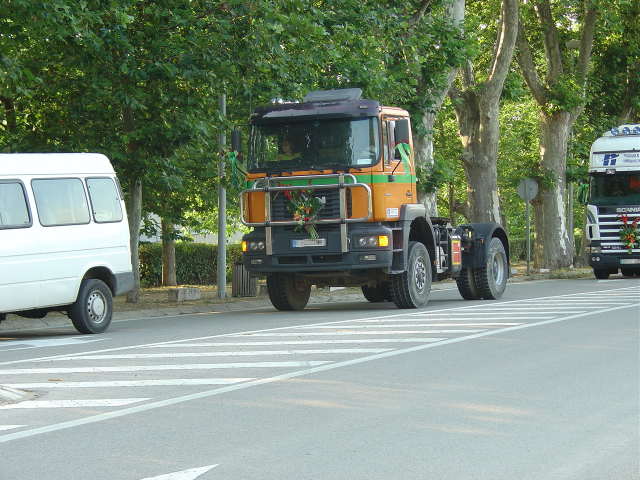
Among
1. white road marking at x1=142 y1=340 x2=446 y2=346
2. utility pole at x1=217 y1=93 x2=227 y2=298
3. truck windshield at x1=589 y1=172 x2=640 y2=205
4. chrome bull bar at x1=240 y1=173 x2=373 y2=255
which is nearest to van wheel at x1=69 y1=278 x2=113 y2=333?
white road marking at x1=142 y1=340 x2=446 y2=346

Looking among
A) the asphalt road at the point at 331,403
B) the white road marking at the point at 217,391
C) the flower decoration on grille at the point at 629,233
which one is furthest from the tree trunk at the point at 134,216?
the flower decoration on grille at the point at 629,233

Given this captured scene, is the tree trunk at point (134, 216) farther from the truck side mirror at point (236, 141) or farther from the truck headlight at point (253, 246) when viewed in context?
the truck headlight at point (253, 246)

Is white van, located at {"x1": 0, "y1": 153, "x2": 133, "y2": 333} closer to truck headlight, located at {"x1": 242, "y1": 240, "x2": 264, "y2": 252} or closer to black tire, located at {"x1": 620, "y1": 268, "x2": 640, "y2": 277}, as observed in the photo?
truck headlight, located at {"x1": 242, "y1": 240, "x2": 264, "y2": 252}

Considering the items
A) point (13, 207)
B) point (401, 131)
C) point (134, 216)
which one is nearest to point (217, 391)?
point (13, 207)

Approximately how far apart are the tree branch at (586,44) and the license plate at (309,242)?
24.3 metres

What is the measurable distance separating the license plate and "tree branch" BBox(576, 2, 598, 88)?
2427 centimetres

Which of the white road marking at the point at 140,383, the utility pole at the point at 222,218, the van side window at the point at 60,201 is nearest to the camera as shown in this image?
the white road marking at the point at 140,383

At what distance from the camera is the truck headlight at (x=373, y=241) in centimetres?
1991

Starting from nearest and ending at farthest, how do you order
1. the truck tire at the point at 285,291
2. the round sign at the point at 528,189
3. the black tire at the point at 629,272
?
the truck tire at the point at 285,291, the black tire at the point at 629,272, the round sign at the point at 528,189

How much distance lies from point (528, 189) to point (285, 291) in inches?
701

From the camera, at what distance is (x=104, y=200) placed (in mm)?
18094

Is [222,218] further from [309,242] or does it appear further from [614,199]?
[614,199]

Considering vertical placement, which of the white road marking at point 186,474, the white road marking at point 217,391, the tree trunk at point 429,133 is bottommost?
the white road marking at point 186,474

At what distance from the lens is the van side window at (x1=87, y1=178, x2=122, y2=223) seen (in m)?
17.8
